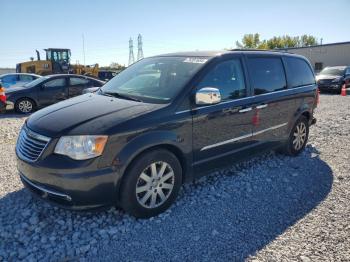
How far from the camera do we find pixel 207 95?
3.49 m

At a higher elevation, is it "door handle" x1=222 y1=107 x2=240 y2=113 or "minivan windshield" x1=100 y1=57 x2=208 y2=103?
"minivan windshield" x1=100 y1=57 x2=208 y2=103

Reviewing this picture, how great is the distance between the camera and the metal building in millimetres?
33653

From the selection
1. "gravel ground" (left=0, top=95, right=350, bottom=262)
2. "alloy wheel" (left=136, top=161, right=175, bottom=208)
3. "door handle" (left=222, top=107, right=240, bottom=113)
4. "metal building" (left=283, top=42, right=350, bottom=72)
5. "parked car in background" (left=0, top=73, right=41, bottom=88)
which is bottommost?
"gravel ground" (left=0, top=95, right=350, bottom=262)

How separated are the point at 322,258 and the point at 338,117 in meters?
7.58

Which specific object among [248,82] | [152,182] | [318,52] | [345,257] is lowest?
[345,257]

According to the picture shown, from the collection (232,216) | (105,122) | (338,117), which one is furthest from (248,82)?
(338,117)

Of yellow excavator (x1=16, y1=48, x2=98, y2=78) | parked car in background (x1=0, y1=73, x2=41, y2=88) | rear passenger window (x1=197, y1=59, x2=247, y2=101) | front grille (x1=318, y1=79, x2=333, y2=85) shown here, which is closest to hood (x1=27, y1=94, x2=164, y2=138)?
rear passenger window (x1=197, y1=59, x2=247, y2=101)

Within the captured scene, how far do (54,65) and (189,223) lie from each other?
2280 centimetres

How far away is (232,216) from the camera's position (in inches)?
138

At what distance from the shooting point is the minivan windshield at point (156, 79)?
3.69m

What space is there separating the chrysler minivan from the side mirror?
1 centimetres

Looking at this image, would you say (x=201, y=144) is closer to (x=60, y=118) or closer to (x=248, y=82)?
(x=248, y=82)

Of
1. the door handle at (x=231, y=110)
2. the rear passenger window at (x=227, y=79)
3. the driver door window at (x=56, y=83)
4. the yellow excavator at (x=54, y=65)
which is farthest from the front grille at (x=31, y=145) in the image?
the yellow excavator at (x=54, y=65)

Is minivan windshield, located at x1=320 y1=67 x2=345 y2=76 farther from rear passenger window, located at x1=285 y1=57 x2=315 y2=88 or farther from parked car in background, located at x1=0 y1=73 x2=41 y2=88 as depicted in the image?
parked car in background, located at x1=0 y1=73 x2=41 y2=88
